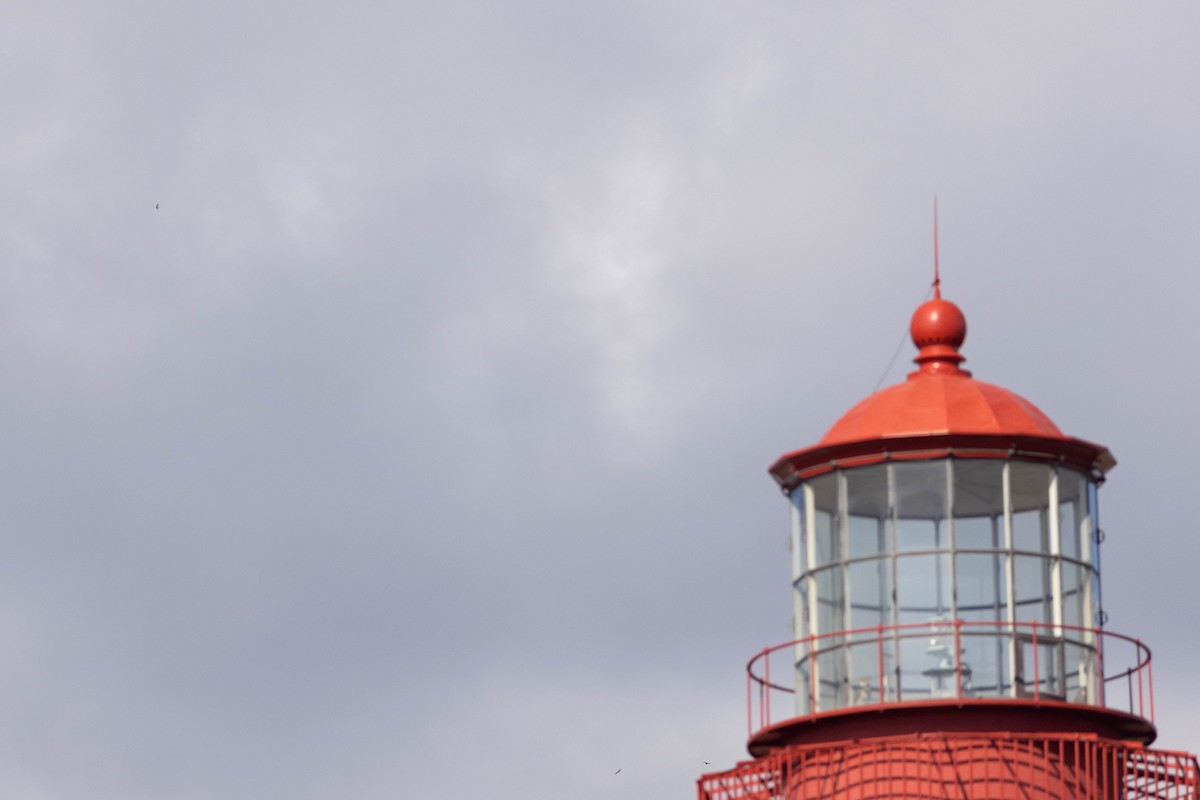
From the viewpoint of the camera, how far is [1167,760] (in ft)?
128

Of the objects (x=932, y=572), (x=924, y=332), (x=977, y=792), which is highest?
(x=924, y=332)

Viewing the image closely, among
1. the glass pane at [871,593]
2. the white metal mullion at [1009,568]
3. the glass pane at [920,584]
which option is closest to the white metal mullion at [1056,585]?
the white metal mullion at [1009,568]

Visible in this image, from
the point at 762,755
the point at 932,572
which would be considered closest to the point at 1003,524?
the point at 932,572

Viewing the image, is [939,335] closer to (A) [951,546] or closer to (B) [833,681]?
(A) [951,546]

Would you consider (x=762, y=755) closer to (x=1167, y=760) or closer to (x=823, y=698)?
(x=823, y=698)

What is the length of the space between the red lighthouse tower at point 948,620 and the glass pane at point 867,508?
1.0 inches

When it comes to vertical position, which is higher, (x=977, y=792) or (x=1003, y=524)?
(x=1003, y=524)

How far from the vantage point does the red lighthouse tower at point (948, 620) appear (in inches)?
1523

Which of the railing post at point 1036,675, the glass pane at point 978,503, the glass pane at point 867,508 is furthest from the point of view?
the glass pane at point 867,508

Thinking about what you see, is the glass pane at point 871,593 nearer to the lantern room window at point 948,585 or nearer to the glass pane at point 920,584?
the lantern room window at point 948,585

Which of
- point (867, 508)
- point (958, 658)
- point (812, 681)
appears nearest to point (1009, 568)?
point (958, 658)

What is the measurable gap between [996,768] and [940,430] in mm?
3965

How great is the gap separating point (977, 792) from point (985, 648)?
168 centimetres

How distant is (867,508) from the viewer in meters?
40.2
